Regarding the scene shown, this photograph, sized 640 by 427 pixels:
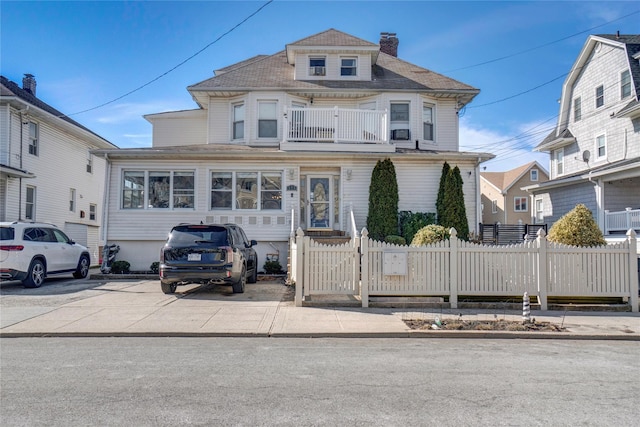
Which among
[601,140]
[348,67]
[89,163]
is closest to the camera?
[348,67]

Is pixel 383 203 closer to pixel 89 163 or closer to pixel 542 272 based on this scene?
pixel 542 272

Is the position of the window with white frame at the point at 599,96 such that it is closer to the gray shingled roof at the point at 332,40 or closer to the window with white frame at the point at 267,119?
the gray shingled roof at the point at 332,40

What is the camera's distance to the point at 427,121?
59.2 feet

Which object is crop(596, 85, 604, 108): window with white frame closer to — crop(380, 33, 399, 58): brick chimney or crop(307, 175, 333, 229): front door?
crop(380, 33, 399, 58): brick chimney

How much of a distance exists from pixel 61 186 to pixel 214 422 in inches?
819

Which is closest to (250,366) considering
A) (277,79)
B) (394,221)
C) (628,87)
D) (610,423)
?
(610,423)

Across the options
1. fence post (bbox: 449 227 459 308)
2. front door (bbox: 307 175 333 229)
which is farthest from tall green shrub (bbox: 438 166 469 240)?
fence post (bbox: 449 227 459 308)

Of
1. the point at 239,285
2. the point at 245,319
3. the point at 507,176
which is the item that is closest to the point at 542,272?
the point at 245,319

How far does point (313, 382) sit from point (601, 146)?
2175 centimetres

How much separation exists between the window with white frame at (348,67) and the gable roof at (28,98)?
12.8 m

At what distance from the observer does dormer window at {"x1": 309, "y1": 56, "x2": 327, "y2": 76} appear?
18.6 metres

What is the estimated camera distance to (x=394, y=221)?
15.4 m

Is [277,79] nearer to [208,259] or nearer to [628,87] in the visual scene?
[208,259]

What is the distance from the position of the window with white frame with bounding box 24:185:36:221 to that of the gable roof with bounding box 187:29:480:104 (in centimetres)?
837
